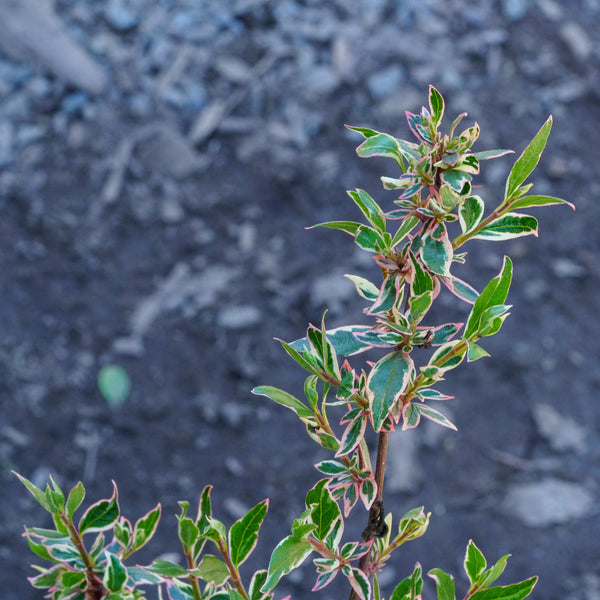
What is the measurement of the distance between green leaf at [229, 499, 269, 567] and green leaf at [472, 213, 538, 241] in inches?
13.6

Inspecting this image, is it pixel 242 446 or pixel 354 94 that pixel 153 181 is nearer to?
pixel 354 94

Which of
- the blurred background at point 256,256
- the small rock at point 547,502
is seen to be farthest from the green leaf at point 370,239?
the small rock at point 547,502

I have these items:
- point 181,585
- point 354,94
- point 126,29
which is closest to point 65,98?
point 126,29

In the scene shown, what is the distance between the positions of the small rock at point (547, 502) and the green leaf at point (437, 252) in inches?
67.1

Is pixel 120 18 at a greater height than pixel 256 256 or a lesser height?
greater

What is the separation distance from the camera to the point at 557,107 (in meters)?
2.80

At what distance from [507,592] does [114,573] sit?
1.33 ft

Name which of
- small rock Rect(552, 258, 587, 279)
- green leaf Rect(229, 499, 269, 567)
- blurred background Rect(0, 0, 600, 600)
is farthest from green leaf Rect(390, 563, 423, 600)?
small rock Rect(552, 258, 587, 279)

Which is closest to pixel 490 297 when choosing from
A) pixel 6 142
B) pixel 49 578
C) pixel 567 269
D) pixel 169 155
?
pixel 49 578

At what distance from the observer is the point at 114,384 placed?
90.4 inches

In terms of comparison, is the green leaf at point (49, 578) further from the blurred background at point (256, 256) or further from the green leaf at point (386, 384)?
the blurred background at point (256, 256)

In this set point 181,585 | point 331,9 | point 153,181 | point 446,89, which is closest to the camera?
point 181,585

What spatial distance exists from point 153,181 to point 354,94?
35.0 inches

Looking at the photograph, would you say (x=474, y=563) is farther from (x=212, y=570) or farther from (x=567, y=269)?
(x=567, y=269)
